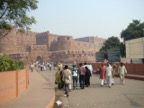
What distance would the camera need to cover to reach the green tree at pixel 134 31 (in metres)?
55.1

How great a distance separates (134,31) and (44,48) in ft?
86.9

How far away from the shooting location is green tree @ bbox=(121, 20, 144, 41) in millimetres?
55094

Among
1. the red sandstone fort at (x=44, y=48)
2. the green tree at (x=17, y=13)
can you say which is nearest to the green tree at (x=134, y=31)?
the red sandstone fort at (x=44, y=48)

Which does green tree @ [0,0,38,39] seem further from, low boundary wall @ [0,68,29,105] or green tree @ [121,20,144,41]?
green tree @ [121,20,144,41]

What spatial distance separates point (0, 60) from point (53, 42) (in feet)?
226

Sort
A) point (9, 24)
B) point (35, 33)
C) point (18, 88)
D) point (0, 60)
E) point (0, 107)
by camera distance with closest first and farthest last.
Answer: point (0, 107)
point (0, 60)
point (18, 88)
point (9, 24)
point (35, 33)

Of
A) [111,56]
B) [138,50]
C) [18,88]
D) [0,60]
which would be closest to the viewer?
[0,60]

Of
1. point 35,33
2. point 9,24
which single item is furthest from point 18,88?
point 35,33

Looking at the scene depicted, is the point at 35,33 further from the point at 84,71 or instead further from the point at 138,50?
the point at 84,71

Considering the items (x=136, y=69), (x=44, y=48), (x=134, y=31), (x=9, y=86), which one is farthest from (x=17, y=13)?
(x=44, y=48)

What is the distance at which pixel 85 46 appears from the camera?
8400 centimetres

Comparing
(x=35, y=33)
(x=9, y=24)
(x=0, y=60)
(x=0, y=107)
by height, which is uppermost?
(x=35, y=33)

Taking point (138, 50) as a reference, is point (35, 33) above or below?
above

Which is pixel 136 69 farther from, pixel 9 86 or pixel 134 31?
pixel 134 31
